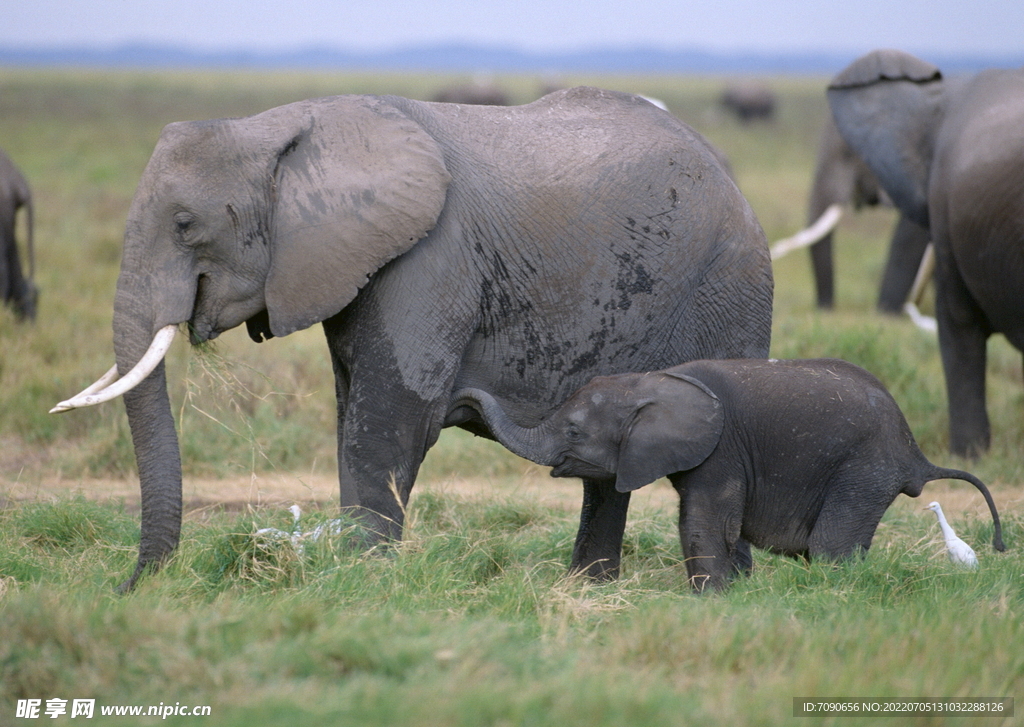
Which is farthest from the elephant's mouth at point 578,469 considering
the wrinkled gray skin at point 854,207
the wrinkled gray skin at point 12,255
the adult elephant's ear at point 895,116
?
the wrinkled gray skin at point 854,207

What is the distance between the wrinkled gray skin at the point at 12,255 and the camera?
9945 mm

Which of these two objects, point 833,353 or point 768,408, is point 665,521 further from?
point 833,353

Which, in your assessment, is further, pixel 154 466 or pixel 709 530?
pixel 709 530

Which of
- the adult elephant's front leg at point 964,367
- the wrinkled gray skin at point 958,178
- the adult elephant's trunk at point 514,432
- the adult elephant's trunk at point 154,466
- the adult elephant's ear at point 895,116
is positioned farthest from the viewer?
the adult elephant's ear at point 895,116

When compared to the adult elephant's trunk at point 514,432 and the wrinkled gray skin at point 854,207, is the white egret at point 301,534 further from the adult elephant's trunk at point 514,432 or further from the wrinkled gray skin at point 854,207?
the wrinkled gray skin at point 854,207

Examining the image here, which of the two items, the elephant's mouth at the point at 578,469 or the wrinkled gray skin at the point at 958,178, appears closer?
the elephant's mouth at the point at 578,469

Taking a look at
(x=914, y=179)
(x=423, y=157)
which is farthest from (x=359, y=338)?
(x=914, y=179)

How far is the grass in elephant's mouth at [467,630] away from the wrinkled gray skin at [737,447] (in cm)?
20

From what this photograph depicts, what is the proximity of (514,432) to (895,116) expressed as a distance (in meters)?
4.38

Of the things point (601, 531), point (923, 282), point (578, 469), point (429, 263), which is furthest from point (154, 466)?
point (923, 282)

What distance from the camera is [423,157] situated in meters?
4.57

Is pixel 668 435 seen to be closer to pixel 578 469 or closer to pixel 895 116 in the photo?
pixel 578 469

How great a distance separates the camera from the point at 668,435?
14.8 ft

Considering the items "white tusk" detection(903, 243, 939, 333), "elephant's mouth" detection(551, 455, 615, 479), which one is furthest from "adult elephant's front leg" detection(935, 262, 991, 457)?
"elephant's mouth" detection(551, 455, 615, 479)
